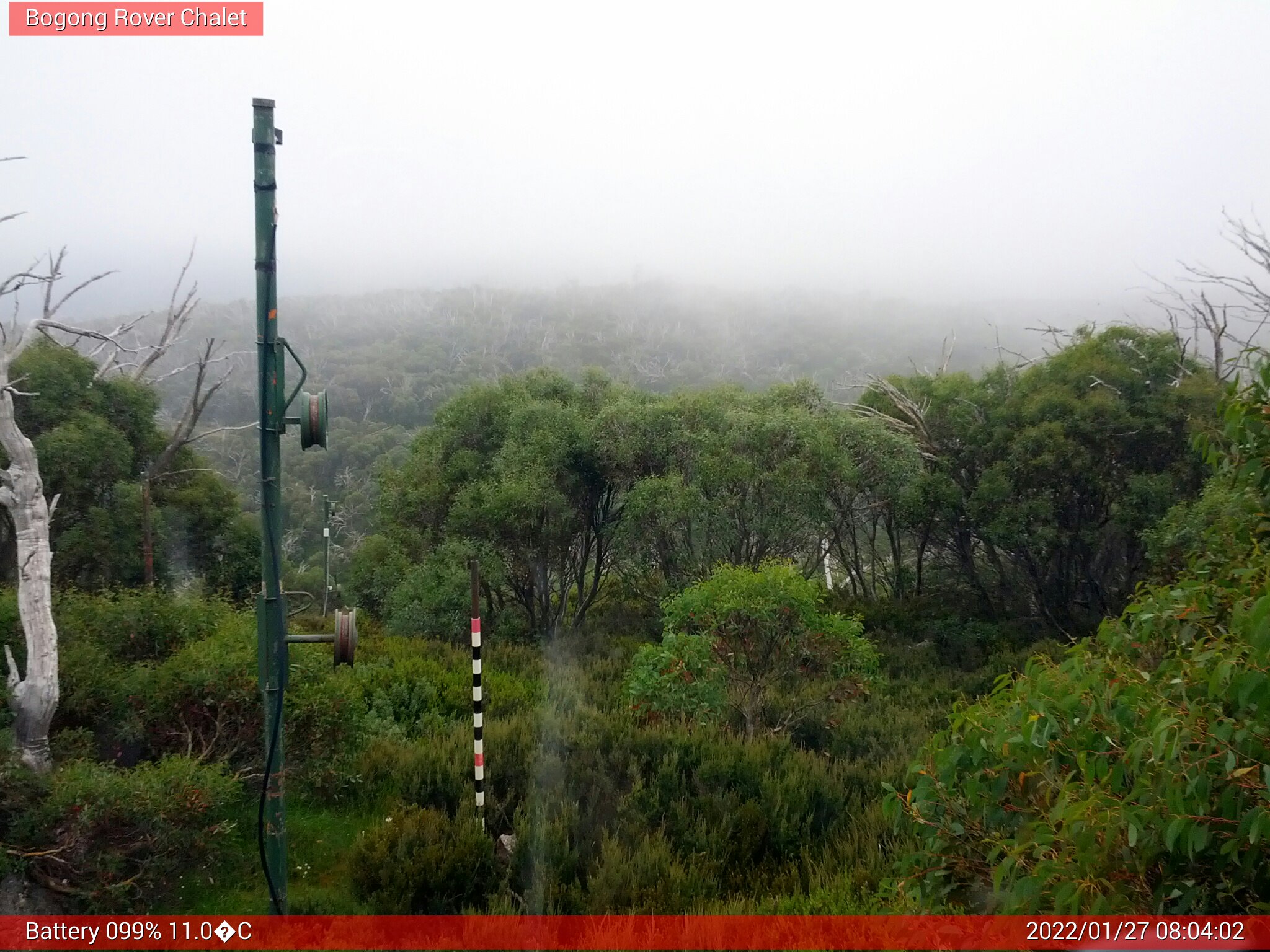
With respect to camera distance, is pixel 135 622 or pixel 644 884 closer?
pixel 644 884

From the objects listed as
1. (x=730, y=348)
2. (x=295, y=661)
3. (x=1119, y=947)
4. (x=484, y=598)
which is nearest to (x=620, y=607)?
(x=484, y=598)

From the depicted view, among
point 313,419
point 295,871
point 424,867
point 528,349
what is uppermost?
point 528,349

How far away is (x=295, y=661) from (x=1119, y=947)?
22.2ft

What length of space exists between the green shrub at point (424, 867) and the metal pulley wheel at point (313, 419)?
289 centimetres

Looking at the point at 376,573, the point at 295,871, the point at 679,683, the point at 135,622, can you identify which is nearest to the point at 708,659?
the point at 679,683

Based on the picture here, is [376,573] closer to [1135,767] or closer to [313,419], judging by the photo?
[313,419]

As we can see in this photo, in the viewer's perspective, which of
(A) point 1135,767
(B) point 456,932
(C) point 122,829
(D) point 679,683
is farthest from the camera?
(D) point 679,683

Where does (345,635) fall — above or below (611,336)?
below

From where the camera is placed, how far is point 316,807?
6.68 metres

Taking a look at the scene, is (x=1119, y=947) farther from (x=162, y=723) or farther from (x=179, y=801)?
(x=162, y=723)

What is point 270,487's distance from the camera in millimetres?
3875

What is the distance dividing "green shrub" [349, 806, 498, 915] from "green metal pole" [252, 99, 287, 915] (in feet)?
3.85

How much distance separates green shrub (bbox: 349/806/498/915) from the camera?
16.3 ft

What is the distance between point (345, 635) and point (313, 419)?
1.05 metres
